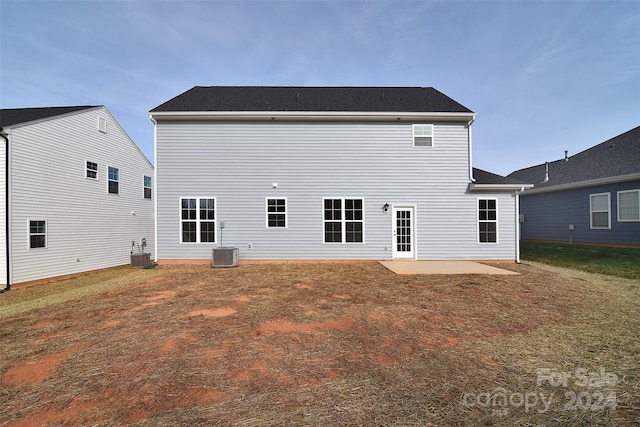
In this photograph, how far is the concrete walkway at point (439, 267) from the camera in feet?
29.5

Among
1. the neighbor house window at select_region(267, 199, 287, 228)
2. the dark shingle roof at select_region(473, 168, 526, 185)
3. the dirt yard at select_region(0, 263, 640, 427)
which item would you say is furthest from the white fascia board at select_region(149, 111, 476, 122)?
the dirt yard at select_region(0, 263, 640, 427)

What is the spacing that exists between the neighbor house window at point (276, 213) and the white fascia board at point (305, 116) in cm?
360

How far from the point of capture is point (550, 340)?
13.1ft

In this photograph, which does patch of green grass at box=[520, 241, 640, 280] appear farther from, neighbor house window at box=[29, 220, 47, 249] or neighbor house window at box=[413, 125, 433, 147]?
neighbor house window at box=[29, 220, 47, 249]

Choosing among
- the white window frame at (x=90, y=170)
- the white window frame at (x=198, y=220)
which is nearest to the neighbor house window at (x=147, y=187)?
the white window frame at (x=90, y=170)

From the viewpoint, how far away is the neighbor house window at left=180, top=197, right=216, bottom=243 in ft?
36.4

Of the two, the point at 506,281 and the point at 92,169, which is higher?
the point at 92,169

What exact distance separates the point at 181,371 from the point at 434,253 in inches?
407

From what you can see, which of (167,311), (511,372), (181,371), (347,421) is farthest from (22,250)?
(511,372)

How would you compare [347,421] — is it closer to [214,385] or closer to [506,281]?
[214,385]

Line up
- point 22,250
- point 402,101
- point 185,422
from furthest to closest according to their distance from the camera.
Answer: point 402,101, point 22,250, point 185,422

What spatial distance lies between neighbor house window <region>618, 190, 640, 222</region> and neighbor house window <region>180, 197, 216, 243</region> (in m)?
19.3

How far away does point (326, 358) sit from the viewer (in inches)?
137

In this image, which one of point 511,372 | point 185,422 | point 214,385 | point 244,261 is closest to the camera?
point 185,422
